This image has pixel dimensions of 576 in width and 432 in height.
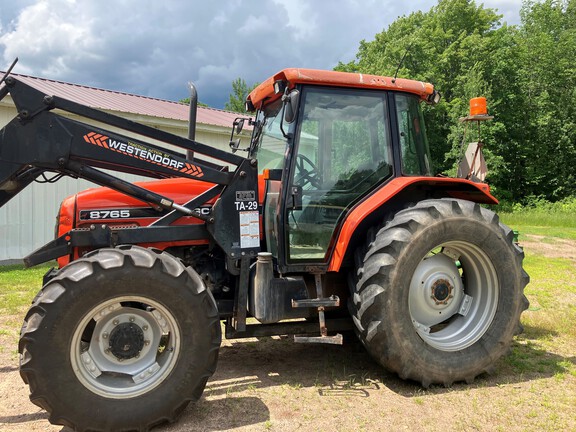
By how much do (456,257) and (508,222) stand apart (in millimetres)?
17250

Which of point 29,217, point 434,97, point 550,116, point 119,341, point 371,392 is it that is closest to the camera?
point 119,341

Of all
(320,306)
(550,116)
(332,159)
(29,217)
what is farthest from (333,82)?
(550,116)

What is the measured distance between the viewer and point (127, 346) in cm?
312

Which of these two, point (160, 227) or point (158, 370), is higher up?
point (160, 227)

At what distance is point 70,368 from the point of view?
2.87 meters

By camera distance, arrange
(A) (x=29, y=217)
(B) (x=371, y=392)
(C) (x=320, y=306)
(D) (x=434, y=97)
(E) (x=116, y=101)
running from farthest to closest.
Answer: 1. (E) (x=116, y=101)
2. (A) (x=29, y=217)
3. (D) (x=434, y=97)
4. (C) (x=320, y=306)
5. (B) (x=371, y=392)

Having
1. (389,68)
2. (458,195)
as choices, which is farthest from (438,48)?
(458,195)

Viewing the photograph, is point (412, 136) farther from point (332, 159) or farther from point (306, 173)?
point (306, 173)

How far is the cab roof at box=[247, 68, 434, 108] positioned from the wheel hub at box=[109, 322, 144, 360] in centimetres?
212

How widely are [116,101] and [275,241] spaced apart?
375 inches

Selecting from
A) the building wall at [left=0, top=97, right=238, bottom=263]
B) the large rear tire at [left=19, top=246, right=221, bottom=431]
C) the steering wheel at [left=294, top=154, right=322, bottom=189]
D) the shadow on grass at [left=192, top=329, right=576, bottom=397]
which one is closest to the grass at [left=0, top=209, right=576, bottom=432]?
the shadow on grass at [left=192, top=329, right=576, bottom=397]

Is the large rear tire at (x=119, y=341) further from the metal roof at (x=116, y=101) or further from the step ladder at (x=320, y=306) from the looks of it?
the metal roof at (x=116, y=101)

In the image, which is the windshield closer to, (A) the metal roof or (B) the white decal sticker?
(B) the white decal sticker

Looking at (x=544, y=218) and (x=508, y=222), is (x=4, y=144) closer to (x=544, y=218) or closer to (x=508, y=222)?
(x=508, y=222)
